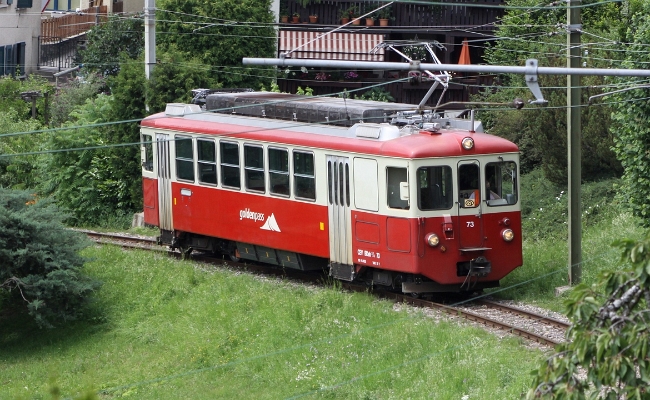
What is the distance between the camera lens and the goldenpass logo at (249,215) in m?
19.5

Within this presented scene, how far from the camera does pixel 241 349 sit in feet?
54.4

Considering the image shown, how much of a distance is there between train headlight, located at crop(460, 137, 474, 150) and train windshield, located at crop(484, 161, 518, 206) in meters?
0.45

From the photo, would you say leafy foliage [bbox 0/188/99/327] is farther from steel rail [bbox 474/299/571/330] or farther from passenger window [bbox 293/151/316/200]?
steel rail [bbox 474/299/571/330]

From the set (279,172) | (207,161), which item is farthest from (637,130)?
(207,161)

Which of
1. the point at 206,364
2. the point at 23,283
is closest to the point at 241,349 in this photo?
the point at 206,364

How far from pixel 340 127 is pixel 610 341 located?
12.2 metres

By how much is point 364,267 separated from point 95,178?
13518 mm

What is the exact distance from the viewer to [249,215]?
1970 cm

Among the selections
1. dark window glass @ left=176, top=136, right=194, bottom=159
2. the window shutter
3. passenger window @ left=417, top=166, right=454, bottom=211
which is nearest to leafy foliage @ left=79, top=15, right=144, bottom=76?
the window shutter

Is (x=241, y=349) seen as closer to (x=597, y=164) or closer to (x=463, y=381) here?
(x=463, y=381)

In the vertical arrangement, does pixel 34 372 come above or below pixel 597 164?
below

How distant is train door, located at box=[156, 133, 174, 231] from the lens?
2177 centimetres

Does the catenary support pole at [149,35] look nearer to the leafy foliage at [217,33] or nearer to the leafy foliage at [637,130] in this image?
the leafy foliage at [217,33]

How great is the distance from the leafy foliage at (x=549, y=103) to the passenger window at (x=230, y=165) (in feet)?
20.0
